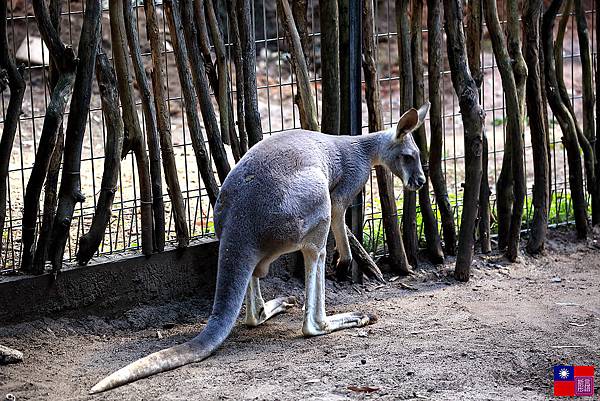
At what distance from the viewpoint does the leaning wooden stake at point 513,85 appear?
23.2ft

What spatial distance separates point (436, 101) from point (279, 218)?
2102 mm

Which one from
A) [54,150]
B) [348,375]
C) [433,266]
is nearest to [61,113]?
[54,150]

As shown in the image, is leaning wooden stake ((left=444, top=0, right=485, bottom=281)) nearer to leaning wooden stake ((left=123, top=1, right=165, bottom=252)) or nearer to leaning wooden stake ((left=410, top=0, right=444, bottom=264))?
leaning wooden stake ((left=410, top=0, right=444, bottom=264))

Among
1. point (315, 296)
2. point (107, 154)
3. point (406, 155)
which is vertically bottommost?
point (315, 296)

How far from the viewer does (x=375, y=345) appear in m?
5.68

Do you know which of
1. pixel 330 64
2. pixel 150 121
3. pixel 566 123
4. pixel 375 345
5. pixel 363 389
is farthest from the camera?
pixel 566 123

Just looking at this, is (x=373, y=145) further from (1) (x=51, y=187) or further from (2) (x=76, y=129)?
(1) (x=51, y=187)

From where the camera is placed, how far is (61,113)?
5.81 m

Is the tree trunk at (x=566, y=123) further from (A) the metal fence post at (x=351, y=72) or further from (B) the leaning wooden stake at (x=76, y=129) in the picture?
(B) the leaning wooden stake at (x=76, y=129)

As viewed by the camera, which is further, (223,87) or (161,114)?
(223,87)

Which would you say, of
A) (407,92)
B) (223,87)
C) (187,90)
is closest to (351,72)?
(407,92)

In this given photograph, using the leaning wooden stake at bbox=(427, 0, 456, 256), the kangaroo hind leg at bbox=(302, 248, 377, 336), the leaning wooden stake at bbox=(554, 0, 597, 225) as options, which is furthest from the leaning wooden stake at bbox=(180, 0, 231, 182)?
the leaning wooden stake at bbox=(554, 0, 597, 225)

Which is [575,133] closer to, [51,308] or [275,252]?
[275,252]

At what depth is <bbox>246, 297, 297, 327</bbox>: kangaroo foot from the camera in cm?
610
